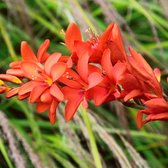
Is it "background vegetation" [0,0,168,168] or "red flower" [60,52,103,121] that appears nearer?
"red flower" [60,52,103,121]

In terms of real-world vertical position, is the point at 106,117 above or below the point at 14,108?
below

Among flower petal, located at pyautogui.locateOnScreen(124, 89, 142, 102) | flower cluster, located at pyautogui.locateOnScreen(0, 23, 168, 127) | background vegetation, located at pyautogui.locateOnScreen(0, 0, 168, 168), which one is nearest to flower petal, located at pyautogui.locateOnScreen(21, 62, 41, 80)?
flower cluster, located at pyautogui.locateOnScreen(0, 23, 168, 127)

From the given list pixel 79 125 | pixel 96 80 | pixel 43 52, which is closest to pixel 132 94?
pixel 96 80

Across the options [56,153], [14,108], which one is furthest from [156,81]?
[14,108]

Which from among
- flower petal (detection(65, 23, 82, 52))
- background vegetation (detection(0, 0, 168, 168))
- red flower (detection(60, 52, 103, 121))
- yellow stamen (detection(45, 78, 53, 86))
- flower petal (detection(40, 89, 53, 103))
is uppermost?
flower petal (detection(65, 23, 82, 52))

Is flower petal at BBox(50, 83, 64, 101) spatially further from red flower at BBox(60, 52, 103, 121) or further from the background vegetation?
the background vegetation

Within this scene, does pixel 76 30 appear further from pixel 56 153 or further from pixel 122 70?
pixel 56 153
